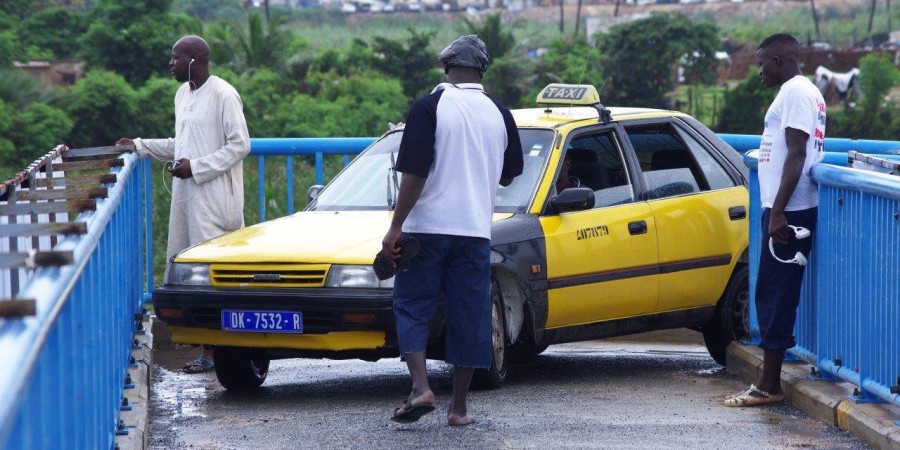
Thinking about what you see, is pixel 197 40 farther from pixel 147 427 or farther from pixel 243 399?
pixel 147 427

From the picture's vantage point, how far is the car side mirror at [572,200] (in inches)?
308

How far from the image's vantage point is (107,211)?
18.0ft

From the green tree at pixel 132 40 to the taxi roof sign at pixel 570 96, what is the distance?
47.5 m

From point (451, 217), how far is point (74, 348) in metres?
2.59

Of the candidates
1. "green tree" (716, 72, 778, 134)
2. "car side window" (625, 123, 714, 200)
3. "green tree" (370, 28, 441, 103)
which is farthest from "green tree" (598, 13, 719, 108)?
"car side window" (625, 123, 714, 200)

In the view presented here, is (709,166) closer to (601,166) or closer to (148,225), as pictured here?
(601,166)

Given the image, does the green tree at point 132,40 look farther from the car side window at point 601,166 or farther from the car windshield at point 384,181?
the car side window at point 601,166

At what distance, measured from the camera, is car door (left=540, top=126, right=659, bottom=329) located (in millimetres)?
7891

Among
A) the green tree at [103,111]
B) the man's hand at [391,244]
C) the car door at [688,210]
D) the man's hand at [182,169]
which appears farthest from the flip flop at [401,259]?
the green tree at [103,111]

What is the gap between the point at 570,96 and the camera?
8766 millimetres

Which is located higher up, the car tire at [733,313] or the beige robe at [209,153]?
the beige robe at [209,153]

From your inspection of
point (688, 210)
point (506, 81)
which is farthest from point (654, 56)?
point (688, 210)

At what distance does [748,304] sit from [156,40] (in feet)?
162

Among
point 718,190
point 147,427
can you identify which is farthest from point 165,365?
point 718,190
